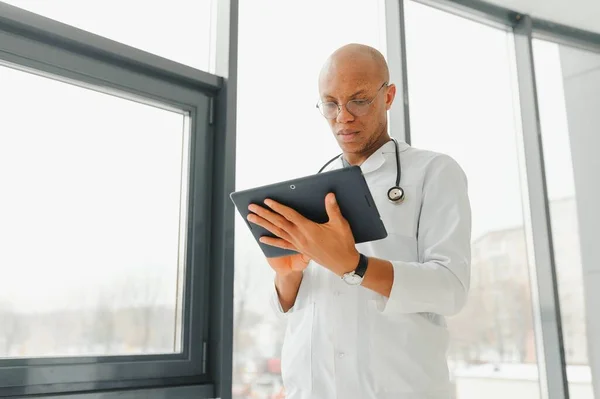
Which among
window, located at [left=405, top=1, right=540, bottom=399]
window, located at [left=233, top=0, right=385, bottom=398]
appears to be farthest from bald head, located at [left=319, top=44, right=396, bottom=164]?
window, located at [left=405, top=1, right=540, bottom=399]

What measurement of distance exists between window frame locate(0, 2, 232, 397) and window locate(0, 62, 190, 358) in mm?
38

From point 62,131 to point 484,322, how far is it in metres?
1.94

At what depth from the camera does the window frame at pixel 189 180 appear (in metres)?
1.57

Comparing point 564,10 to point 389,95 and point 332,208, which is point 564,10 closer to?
point 389,95

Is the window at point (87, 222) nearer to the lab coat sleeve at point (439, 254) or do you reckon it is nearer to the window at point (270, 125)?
the window at point (270, 125)

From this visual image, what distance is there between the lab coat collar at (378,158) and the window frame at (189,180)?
27.8 inches

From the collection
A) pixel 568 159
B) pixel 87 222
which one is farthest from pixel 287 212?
pixel 568 159

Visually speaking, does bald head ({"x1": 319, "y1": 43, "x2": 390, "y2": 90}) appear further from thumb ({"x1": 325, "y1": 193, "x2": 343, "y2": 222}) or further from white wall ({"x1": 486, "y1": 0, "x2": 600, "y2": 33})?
white wall ({"x1": 486, "y1": 0, "x2": 600, "y2": 33})

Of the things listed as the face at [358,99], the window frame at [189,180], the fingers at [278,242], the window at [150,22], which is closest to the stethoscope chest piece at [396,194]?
the face at [358,99]

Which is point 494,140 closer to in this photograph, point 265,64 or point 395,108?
point 395,108

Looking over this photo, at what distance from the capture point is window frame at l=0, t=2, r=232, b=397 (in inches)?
61.7

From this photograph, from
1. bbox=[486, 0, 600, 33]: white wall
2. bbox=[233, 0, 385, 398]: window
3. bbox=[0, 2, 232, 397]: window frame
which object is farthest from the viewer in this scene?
bbox=[486, 0, 600, 33]: white wall

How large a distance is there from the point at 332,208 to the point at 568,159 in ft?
7.13

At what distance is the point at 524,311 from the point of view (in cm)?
273
